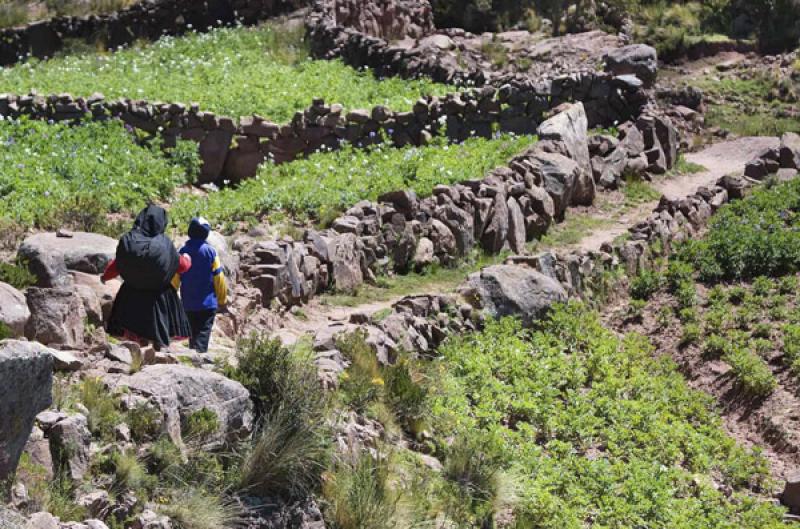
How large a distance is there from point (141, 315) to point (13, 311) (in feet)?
5.76

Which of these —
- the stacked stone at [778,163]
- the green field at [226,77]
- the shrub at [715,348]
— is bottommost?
the shrub at [715,348]

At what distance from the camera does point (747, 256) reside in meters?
17.2

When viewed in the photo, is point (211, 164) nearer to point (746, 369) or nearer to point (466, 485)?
point (746, 369)

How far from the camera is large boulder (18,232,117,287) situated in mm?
10641

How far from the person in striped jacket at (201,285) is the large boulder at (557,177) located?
27.7 ft

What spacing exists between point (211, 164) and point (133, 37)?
11.6 m

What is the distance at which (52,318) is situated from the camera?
941cm

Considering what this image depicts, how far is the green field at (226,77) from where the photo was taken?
2223 centimetres

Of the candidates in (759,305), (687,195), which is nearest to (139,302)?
(759,305)

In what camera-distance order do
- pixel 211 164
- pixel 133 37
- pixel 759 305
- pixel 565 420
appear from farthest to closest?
pixel 133 37
pixel 211 164
pixel 759 305
pixel 565 420

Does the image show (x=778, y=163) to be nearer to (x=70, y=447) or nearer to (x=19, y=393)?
(x=70, y=447)

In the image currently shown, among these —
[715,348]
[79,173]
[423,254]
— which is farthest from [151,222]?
[715,348]

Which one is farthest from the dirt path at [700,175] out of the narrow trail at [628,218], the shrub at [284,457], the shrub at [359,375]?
the shrub at [284,457]

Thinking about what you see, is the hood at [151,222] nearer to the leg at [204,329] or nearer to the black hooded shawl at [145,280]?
the black hooded shawl at [145,280]
